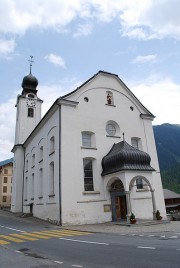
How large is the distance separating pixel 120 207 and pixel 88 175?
3.75 metres

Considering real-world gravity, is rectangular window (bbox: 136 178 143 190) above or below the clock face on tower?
below

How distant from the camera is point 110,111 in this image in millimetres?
23328

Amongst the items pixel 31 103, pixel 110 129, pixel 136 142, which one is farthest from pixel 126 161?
pixel 31 103

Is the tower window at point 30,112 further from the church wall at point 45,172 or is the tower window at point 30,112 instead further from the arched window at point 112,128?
the arched window at point 112,128

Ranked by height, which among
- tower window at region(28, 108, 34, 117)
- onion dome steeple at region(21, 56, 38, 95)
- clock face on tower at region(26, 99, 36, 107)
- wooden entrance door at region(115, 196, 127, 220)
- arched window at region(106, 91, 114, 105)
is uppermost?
onion dome steeple at region(21, 56, 38, 95)

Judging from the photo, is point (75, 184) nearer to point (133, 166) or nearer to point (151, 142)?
point (133, 166)

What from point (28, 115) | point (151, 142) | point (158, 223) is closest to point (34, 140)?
point (28, 115)

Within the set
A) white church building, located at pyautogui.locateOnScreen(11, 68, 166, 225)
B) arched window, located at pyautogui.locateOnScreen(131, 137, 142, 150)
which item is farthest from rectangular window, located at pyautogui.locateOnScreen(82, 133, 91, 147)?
arched window, located at pyautogui.locateOnScreen(131, 137, 142, 150)

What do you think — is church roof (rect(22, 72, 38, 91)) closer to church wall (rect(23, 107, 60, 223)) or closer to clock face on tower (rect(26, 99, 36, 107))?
clock face on tower (rect(26, 99, 36, 107))

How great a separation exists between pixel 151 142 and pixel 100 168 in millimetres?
6803

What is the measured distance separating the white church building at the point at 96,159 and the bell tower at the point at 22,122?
639 centimetres

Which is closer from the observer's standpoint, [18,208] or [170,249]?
[170,249]

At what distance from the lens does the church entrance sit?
20.3 metres

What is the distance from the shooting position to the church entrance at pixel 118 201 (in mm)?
20255
